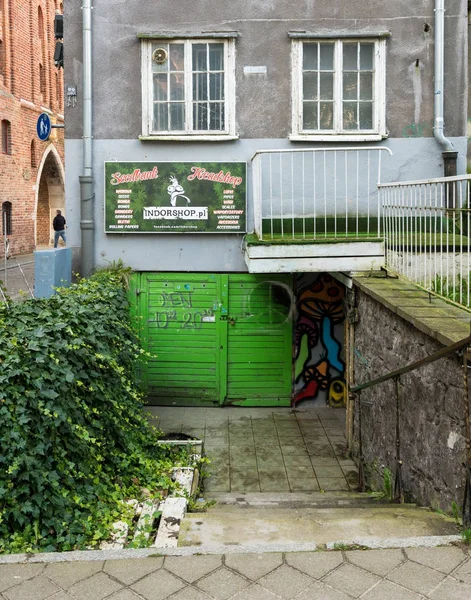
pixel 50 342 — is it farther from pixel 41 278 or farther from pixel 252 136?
pixel 252 136

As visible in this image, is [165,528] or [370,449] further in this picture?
[370,449]

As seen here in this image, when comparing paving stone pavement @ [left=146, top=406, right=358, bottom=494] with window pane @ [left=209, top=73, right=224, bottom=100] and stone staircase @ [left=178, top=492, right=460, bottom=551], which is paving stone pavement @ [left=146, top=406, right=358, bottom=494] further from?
window pane @ [left=209, top=73, right=224, bottom=100]

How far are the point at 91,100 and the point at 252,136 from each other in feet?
8.34

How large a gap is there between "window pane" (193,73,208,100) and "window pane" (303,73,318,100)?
152 cm

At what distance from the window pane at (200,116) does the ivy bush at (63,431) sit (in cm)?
453

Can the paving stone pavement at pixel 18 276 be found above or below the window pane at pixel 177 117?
below

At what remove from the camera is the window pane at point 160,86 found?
35.4ft

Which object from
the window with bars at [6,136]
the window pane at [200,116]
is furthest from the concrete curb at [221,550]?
the window with bars at [6,136]

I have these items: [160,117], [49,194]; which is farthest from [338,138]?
[49,194]

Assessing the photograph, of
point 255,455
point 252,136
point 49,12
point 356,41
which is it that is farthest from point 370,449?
point 49,12

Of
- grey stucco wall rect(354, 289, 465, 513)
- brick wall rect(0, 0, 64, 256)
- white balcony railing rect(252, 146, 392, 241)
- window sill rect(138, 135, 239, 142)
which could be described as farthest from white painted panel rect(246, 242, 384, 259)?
brick wall rect(0, 0, 64, 256)

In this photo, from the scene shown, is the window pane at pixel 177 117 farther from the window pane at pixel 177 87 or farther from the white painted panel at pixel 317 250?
the white painted panel at pixel 317 250

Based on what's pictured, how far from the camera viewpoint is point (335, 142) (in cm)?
1076

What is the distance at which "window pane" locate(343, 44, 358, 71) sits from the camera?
10734 mm
